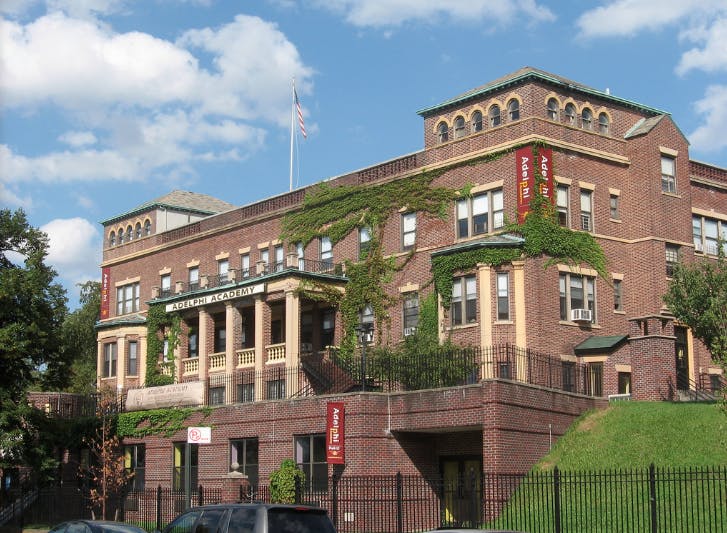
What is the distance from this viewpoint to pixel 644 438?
3203 cm

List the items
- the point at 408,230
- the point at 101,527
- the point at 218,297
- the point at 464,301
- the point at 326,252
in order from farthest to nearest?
the point at 326,252 → the point at 218,297 → the point at 408,230 → the point at 464,301 → the point at 101,527

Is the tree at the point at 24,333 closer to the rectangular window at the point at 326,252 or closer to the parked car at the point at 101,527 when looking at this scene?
the rectangular window at the point at 326,252

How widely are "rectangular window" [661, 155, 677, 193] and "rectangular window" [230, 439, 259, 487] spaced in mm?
19997

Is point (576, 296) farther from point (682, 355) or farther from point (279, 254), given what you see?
point (279, 254)

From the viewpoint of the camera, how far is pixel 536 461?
109ft

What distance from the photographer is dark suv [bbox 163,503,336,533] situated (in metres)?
18.8

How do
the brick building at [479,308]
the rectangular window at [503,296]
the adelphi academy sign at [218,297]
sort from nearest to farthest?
1. the brick building at [479,308]
2. the rectangular window at [503,296]
3. the adelphi academy sign at [218,297]

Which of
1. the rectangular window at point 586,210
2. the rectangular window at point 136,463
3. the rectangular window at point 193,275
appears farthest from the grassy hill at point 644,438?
the rectangular window at point 193,275

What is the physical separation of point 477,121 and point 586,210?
5.71m

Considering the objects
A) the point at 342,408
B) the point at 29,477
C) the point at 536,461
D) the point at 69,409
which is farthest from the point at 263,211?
the point at 536,461

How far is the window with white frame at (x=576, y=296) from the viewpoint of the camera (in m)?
41.9

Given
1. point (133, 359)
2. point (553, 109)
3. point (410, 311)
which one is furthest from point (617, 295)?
point (133, 359)

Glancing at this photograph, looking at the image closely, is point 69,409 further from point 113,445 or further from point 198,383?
point 198,383

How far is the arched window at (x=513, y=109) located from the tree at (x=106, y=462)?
19.8 metres
